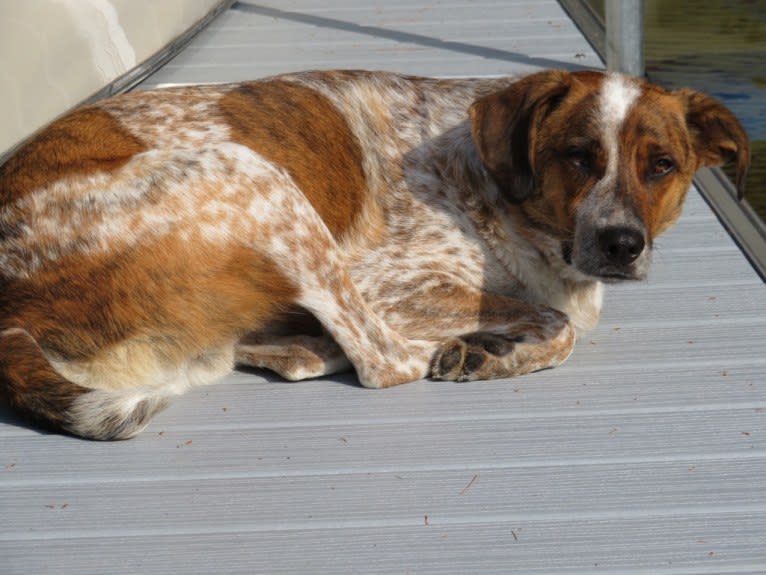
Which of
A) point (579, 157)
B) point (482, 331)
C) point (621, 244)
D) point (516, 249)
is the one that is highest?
point (579, 157)

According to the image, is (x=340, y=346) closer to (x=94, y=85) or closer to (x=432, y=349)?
(x=432, y=349)

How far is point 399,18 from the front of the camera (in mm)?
6363

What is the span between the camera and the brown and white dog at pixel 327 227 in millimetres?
2926

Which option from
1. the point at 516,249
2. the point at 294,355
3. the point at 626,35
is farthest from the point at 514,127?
the point at 626,35

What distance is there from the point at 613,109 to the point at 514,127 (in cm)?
27

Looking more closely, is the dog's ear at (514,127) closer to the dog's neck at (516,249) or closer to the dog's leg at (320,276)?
the dog's neck at (516,249)

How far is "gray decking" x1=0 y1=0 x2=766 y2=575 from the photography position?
7.82 ft

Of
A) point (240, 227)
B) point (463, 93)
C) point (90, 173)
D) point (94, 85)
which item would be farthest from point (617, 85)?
point (94, 85)

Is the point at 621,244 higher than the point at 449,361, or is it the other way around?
the point at 621,244

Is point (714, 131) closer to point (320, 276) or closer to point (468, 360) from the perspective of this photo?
point (468, 360)

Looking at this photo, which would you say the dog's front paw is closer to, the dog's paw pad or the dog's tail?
the dog's paw pad

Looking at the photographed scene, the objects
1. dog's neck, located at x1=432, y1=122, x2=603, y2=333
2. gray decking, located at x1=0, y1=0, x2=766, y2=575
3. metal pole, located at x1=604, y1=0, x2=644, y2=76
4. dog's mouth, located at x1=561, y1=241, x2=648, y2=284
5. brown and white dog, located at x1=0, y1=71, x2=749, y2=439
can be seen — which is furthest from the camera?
metal pole, located at x1=604, y1=0, x2=644, y2=76

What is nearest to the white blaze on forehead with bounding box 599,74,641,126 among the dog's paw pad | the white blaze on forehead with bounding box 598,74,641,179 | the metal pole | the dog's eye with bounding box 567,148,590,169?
the white blaze on forehead with bounding box 598,74,641,179

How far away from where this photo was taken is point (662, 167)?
3.29 meters
